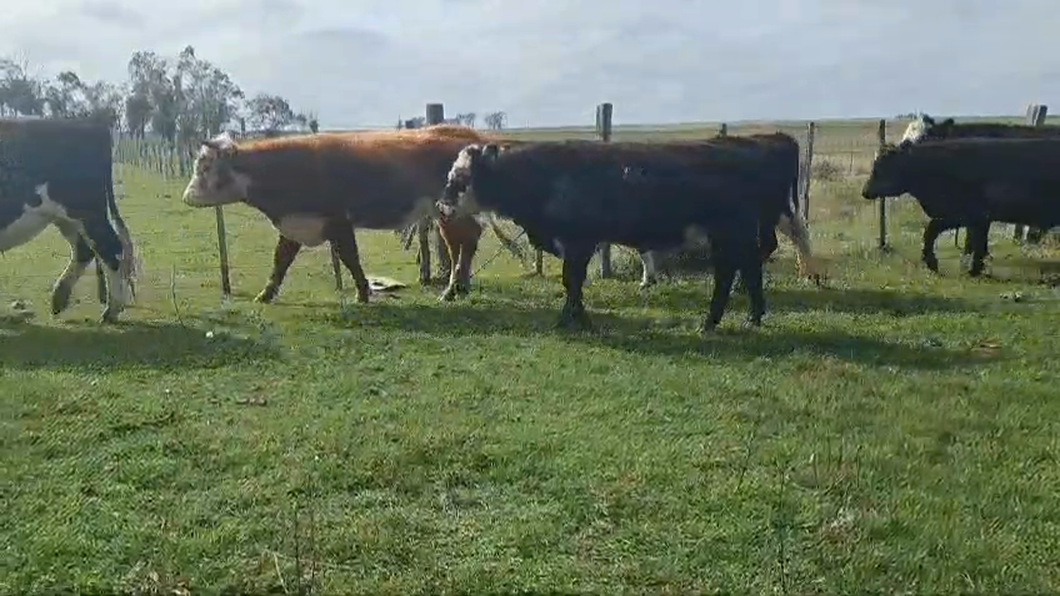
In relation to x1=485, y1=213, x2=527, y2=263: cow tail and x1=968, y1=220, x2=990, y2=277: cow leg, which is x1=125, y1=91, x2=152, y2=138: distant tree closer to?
x1=485, y1=213, x2=527, y2=263: cow tail

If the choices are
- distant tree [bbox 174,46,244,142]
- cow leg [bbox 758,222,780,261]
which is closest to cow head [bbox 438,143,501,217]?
cow leg [bbox 758,222,780,261]

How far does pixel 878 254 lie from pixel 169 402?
38.0 feet

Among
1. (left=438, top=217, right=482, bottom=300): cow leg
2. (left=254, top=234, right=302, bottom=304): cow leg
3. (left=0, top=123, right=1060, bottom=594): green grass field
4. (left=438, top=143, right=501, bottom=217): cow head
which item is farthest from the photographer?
(left=438, top=217, right=482, bottom=300): cow leg

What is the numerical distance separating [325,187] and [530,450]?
6947 millimetres

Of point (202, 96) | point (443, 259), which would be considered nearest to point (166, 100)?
point (202, 96)

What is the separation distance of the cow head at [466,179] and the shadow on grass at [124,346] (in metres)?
2.73

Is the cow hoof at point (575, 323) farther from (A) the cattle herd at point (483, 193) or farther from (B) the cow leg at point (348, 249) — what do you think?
(B) the cow leg at point (348, 249)

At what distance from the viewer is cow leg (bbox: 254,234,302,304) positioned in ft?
39.7

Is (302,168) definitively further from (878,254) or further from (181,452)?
(878,254)

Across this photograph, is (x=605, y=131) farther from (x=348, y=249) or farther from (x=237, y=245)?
(x=237, y=245)

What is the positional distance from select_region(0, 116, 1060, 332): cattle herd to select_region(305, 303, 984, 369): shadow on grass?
1.32ft

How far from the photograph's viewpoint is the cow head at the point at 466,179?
10766mm

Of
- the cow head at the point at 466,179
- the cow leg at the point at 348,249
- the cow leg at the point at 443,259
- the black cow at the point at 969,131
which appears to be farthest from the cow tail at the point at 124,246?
the black cow at the point at 969,131

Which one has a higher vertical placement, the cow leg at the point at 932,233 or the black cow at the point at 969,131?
the black cow at the point at 969,131
